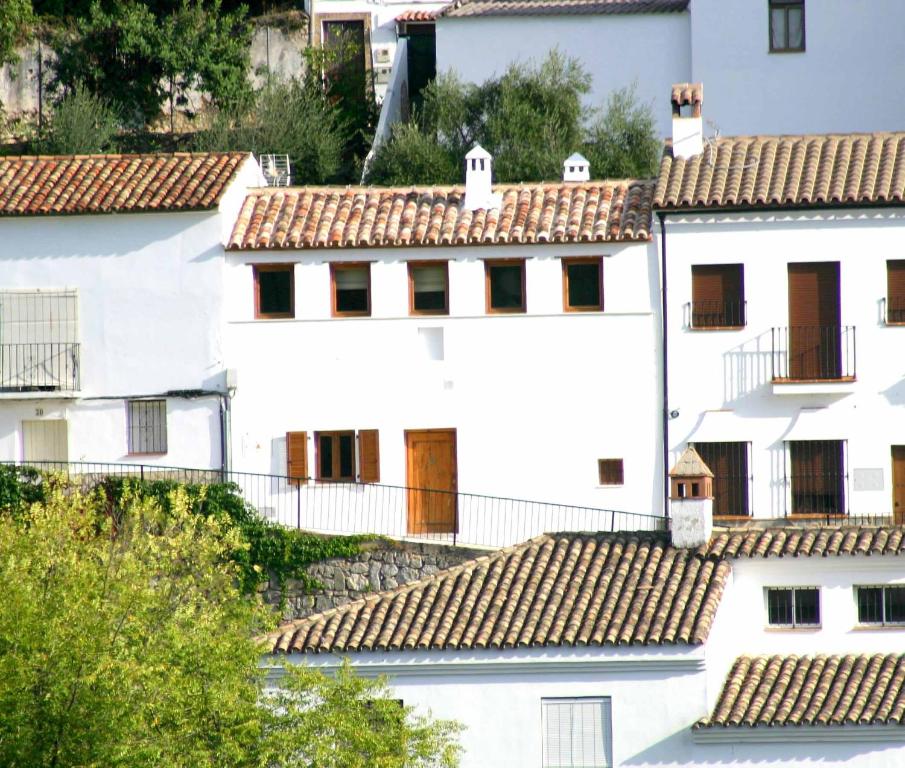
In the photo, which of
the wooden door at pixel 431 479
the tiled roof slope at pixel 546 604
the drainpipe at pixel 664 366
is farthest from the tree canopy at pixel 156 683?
the drainpipe at pixel 664 366

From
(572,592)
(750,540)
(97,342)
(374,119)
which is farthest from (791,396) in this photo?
(374,119)

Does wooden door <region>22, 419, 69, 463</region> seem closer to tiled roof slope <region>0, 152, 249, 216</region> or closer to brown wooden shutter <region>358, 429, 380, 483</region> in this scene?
tiled roof slope <region>0, 152, 249, 216</region>

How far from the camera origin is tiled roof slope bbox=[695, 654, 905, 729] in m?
32.9

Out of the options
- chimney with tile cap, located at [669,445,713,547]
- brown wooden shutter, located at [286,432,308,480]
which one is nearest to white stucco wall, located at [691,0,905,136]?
brown wooden shutter, located at [286,432,308,480]

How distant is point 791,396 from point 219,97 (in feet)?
69.8

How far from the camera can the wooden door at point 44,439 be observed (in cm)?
4091

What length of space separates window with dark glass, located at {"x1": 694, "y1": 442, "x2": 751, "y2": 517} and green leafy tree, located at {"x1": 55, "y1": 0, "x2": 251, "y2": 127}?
20.4 m

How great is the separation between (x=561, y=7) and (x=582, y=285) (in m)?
14.9

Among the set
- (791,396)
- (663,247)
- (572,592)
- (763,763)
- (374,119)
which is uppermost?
(374,119)

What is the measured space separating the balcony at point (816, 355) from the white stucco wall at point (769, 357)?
171 mm

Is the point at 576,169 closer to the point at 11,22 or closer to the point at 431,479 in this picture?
the point at 431,479

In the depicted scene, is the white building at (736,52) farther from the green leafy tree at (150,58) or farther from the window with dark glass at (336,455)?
the window with dark glass at (336,455)

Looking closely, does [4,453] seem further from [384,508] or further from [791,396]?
[791,396]

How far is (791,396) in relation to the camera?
39.4 meters
